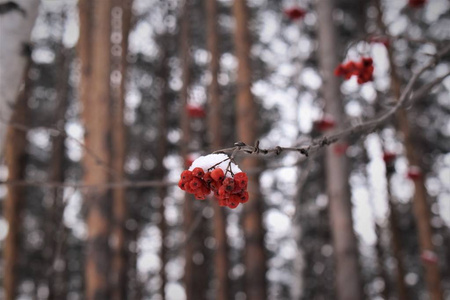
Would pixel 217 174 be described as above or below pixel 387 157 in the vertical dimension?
below

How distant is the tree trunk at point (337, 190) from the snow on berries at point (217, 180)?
357 centimetres

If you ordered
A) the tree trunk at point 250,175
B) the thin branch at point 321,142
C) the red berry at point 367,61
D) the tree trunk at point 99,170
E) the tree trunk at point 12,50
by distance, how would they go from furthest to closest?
the tree trunk at point 250,175
the tree trunk at point 99,170
the tree trunk at point 12,50
the red berry at point 367,61
the thin branch at point 321,142

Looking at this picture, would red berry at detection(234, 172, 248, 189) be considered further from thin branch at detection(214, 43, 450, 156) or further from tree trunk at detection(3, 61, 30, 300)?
tree trunk at detection(3, 61, 30, 300)

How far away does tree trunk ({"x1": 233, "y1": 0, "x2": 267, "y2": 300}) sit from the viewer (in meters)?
6.16

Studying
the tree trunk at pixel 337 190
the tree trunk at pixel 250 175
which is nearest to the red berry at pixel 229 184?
the tree trunk at pixel 337 190

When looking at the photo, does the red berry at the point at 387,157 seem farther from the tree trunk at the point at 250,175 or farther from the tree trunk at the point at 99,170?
the tree trunk at the point at 99,170

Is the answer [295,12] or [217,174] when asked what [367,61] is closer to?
[217,174]

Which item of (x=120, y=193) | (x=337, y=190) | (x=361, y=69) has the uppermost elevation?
(x=120, y=193)

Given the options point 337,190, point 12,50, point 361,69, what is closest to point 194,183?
point 361,69

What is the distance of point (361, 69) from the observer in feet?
6.89

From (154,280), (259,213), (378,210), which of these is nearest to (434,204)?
(378,210)

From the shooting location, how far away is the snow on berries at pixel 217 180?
1.24 m

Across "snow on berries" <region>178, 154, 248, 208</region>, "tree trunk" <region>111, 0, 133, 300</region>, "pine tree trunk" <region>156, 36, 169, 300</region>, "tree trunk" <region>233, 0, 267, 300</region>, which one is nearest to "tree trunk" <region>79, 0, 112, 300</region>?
"tree trunk" <region>111, 0, 133, 300</region>

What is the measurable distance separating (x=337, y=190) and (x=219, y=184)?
12.3 feet
